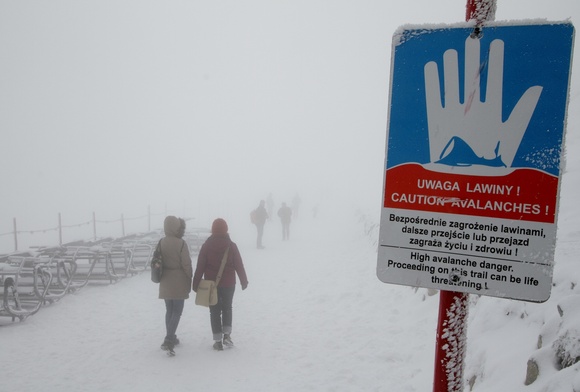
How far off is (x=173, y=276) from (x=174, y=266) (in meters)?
0.15

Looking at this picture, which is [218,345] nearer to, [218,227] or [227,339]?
[227,339]

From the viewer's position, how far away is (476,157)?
133 centimetres

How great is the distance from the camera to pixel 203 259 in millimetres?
5559

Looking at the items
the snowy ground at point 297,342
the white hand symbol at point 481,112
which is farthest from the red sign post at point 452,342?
the snowy ground at point 297,342

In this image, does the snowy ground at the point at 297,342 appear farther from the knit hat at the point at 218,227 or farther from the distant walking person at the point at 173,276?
the knit hat at the point at 218,227

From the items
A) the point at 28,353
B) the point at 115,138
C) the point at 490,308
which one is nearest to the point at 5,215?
the point at 28,353

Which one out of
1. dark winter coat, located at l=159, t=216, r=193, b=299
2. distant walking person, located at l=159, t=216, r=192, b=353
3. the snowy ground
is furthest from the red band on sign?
distant walking person, located at l=159, t=216, r=192, b=353

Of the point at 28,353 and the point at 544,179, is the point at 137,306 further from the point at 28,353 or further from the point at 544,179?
the point at 544,179

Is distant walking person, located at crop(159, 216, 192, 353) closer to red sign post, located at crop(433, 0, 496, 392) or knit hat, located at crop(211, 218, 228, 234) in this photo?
knit hat, located at crop(211, 218, 228, 234)

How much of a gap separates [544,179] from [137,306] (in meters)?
7.98

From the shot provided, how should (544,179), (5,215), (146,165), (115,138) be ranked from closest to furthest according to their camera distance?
(544,179), (5,215), (146,165), (115,138)

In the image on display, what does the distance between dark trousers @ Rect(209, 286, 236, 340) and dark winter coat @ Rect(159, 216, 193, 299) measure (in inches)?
19.3

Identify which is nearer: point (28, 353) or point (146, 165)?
point (28, 353)

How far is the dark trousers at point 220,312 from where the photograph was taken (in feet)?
18.1
